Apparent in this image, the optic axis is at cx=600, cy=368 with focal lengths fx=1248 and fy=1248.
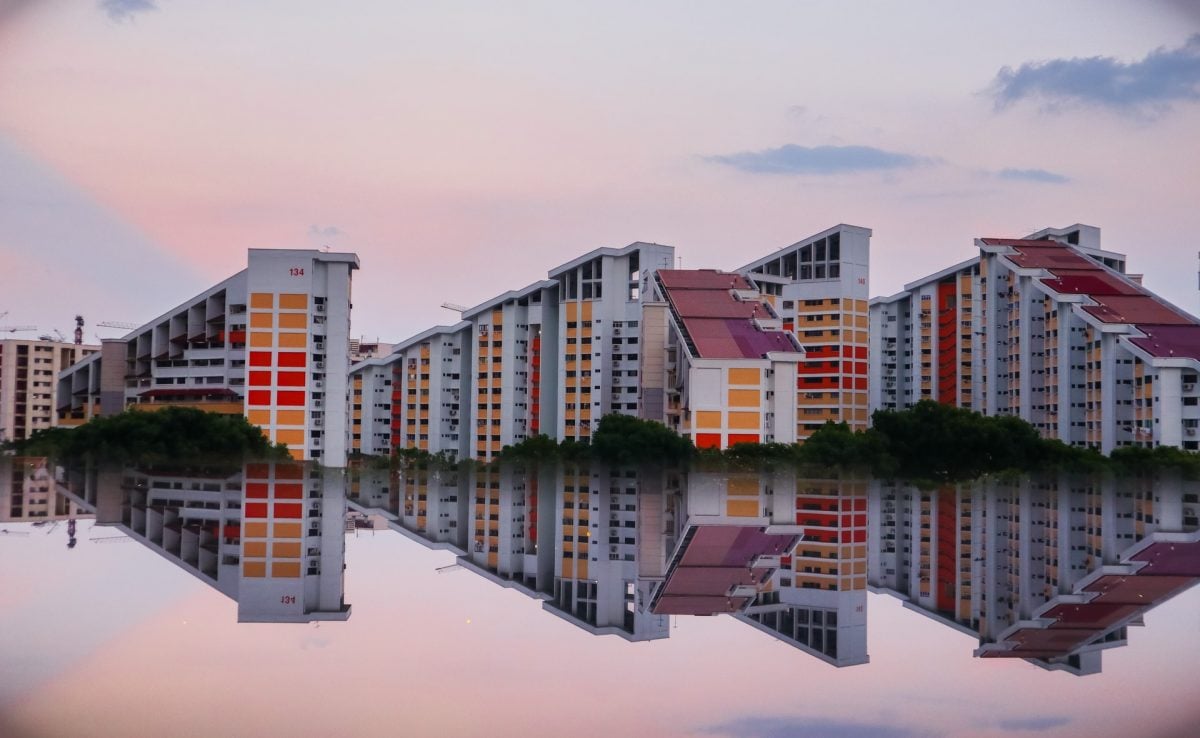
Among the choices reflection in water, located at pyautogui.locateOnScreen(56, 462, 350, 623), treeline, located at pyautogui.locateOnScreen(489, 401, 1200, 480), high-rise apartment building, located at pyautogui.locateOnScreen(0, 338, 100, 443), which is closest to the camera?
reflection in water, located at pyautogui.locateOnScreen(56, 462, 350, 623)

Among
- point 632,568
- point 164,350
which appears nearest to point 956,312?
point 164,350

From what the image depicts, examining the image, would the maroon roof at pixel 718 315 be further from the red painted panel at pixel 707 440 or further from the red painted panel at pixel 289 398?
the red painted panel at pixel 289 398

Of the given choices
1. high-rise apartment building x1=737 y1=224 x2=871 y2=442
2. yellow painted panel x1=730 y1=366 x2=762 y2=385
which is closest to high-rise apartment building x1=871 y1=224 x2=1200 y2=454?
high-rise apartment building x1=737 y1=224 x2=871 y2=442

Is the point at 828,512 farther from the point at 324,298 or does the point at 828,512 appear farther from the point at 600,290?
the point at 600,290

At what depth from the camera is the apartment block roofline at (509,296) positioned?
24.2m

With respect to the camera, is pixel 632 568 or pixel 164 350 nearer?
pixel 632 568

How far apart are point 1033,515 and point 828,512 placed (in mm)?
1376

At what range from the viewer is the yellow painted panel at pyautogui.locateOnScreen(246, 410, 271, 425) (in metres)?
18.2

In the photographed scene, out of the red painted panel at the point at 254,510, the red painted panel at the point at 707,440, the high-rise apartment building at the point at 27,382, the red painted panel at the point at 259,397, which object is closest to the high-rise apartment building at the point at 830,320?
the red painted panel at the point at 707,440

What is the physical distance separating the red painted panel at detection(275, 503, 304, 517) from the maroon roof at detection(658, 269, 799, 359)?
11.2 meters

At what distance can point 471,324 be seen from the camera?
2584 centimetres

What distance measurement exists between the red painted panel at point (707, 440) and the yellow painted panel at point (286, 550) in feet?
42.2

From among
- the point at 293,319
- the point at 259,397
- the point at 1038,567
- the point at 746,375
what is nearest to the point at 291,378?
the point at 259,397

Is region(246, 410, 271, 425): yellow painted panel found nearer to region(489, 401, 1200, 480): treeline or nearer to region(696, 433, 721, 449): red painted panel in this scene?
region(489, 401, 1200, 480): treeline
